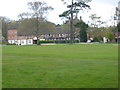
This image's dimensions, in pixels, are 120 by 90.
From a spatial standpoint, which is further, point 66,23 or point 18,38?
point 18,38

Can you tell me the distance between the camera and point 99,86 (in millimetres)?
7523

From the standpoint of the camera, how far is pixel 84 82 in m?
8.10

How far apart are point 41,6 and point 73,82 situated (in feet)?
208

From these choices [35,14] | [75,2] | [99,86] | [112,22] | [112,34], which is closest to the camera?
[99,86]

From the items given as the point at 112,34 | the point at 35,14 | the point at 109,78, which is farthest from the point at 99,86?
the point at 112,34

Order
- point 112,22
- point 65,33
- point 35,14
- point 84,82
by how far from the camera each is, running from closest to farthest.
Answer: point 84,82 < point 35,14 < point 112,22 < point 65,33

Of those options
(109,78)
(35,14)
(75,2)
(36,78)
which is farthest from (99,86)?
(35,14)

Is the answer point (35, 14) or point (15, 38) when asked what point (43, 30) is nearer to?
point (35, 14)

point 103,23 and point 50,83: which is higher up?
point 103,23

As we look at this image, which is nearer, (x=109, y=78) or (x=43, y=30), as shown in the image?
(x=109, y=78)

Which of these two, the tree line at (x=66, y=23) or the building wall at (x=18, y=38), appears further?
the building wall at (x=18, y=38)

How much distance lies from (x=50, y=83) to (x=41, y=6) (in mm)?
63375

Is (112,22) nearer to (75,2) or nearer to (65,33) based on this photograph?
(75,2)

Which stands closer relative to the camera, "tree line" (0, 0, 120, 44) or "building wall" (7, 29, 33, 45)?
"tree line" (0, 0, 120, 44)
